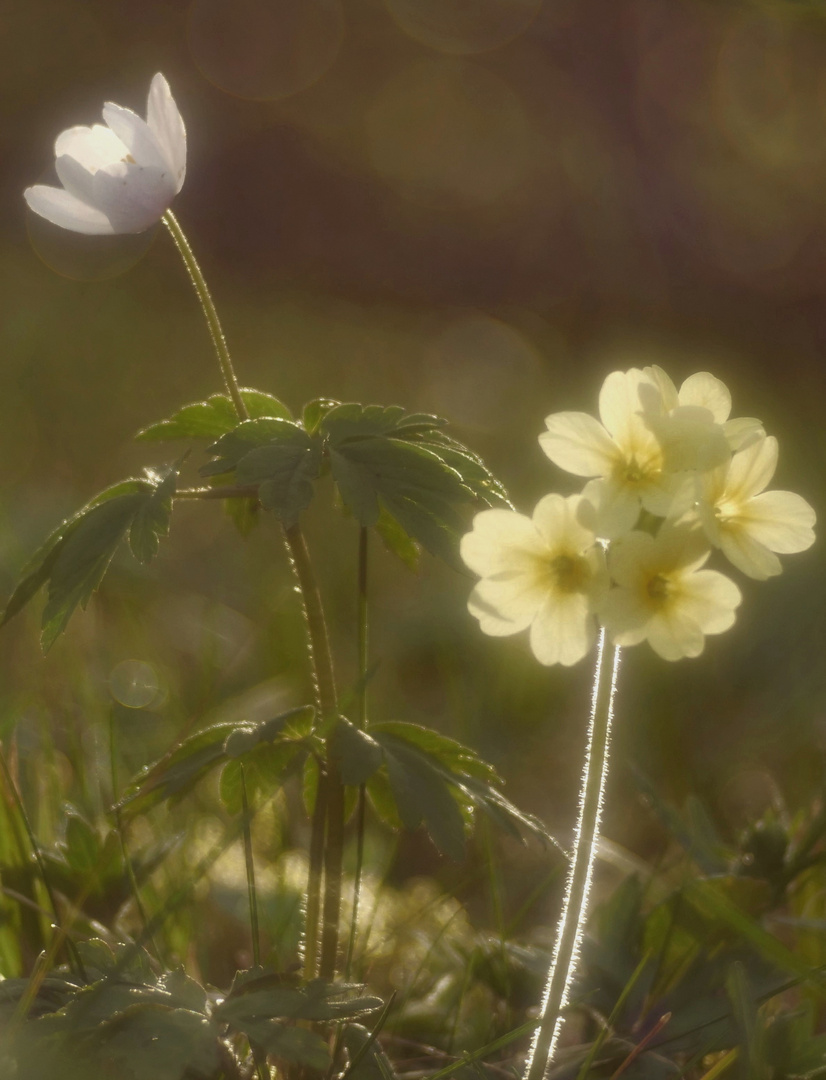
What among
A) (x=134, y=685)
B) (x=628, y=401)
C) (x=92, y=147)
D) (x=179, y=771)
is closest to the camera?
(x=628, y=401)

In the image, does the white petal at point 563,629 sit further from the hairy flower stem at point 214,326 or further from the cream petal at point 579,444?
the hairy flower stem at point 214,326

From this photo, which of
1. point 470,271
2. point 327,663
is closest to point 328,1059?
point 327,663

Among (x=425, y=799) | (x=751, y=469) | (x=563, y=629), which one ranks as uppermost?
(x=751, y=469)

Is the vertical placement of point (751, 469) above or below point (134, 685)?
above

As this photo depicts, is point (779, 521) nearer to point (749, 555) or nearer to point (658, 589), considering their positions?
point (749, 555)

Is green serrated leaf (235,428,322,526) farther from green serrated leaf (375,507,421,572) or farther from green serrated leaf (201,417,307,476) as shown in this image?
green serrated leaf (375,507,421,572)

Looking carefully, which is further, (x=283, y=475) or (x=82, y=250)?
(x=82, y=250)

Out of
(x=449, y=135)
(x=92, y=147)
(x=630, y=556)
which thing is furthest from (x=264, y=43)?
(x=630, y=556)

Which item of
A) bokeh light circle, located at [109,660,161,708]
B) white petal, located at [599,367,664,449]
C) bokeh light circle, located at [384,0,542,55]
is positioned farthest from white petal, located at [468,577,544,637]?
bokeh light circle, located at [384,0,542,55]
